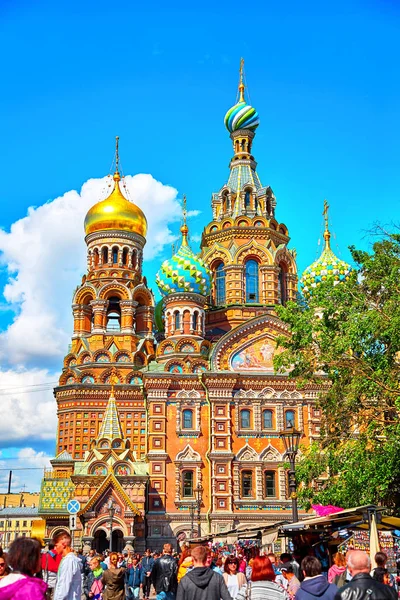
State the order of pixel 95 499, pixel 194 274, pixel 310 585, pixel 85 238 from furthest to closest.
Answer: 1. pixel 85 238
2. pixel 194 274
3. pixel 95 499
4. pixel 310 585

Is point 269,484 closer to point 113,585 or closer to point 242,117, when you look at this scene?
point 242,117

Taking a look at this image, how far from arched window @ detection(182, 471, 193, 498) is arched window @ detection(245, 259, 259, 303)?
1012 centimetres

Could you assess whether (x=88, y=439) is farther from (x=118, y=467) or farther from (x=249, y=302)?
(x=249, y=302)

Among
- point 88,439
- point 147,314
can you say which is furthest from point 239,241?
point 88,439

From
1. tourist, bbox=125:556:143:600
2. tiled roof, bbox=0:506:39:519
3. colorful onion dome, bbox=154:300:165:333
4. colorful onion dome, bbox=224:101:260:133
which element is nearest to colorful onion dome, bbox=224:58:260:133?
colorful onion dome, bbox=224:101:260:133

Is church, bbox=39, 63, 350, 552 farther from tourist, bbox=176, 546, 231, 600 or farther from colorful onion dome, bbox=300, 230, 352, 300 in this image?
tourist, bbox=176, 546, 231, 600

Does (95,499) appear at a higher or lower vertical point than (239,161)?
lower

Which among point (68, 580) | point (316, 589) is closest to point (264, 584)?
point (316, 589)

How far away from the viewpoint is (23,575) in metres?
4.61

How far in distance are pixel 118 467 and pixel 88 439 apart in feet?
17.3

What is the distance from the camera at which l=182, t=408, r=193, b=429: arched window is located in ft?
116

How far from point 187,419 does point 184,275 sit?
6.99 meters

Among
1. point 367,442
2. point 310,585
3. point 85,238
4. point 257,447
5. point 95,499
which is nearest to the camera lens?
point 310,585

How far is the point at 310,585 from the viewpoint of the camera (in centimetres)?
633
